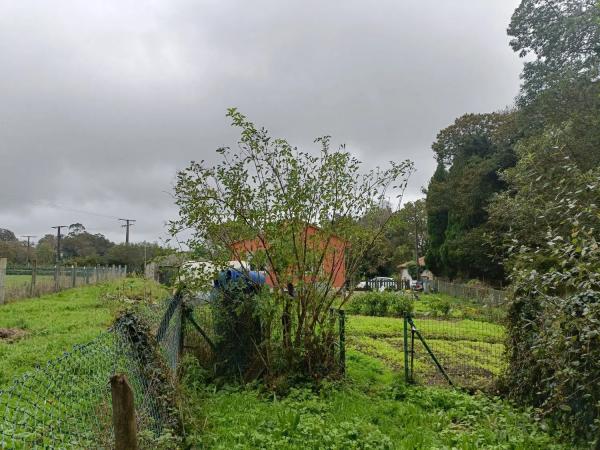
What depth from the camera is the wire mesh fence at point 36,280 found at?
1595cm

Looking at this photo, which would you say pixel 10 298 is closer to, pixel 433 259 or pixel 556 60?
pixel 556 60

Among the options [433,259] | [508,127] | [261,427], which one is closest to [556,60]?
[508,127]

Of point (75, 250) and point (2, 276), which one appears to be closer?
point (2, 276)

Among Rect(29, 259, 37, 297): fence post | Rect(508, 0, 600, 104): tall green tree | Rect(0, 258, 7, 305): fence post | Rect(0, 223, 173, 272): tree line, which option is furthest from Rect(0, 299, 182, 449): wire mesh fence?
Rect(0, 223, 173, 272): tree line

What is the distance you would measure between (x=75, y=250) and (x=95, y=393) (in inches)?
2561

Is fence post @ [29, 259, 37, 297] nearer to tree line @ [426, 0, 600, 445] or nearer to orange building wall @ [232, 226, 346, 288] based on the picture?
orange building wall @ [232, 226, 346, 288]

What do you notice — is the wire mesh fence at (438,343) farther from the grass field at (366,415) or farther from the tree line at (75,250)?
the tree line at (75,250)

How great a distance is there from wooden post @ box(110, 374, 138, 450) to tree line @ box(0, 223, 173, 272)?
40521mm

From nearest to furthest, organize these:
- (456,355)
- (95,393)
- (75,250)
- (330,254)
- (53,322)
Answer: (95,393) → (330,254) → (456,355) → (53,322) → (75,250)

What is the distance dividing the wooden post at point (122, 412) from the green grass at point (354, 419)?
2.13 meters

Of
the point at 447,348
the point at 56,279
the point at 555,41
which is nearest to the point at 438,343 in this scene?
the point at 447,348

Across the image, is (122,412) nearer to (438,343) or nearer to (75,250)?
(438,343)

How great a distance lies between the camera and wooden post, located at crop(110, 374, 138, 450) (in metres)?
2.20

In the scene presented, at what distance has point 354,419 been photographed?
5047mm
